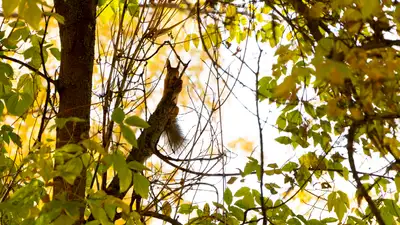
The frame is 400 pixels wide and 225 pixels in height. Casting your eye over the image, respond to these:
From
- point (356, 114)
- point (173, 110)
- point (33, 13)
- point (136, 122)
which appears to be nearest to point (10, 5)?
point (33, 13)

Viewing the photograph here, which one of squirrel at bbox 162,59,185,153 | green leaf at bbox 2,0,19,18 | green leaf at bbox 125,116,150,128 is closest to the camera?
green leaf at bbox 2,0,19,18

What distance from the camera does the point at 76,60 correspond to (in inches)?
78.5

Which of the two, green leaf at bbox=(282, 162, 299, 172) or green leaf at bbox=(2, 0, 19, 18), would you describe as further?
green leaf at bbox=(282, 162, 299, 172)

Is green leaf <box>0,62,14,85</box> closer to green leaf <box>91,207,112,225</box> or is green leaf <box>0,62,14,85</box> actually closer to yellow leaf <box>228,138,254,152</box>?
green leaf <box>91,207,112,225</box>

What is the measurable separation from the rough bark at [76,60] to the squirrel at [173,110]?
252 millimetres

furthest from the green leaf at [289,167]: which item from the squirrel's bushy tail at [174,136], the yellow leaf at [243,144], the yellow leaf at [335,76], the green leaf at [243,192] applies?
the yellow leaf at [335,76]

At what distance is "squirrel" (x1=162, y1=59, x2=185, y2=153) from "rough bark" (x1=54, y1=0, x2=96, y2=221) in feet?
0.83

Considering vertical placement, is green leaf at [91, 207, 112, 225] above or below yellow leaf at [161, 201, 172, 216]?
below

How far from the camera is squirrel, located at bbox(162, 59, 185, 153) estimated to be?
6.97 feet

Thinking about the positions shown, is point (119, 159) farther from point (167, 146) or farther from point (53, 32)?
point (53, 32)

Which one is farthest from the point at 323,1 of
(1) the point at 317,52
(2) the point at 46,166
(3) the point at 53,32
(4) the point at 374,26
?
(3) the point at 53,32

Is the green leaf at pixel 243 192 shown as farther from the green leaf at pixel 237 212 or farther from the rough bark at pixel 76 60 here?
the rough bark at pixel 76 60

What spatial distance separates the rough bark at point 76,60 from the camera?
77.6 inches

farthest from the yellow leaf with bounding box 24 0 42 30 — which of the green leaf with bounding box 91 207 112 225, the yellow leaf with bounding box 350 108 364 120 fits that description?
the yellow leaf with bounding box 350 108 364 120
